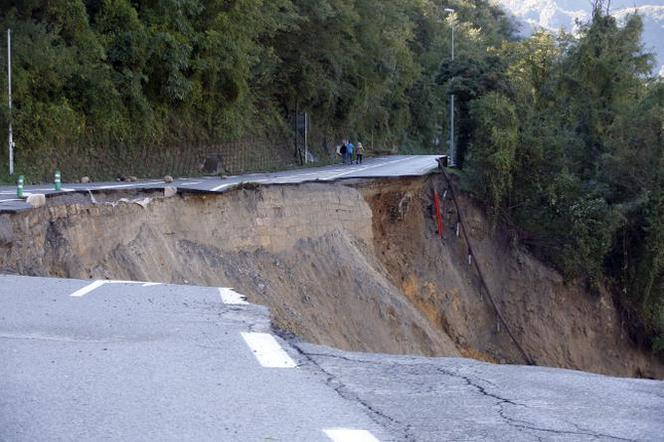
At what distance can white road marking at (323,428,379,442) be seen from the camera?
502 cm

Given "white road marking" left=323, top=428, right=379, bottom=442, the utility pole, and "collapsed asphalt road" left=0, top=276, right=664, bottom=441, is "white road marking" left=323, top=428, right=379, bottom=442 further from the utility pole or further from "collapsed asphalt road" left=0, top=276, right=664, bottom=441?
the utility pole

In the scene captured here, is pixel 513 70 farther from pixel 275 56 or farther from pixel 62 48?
pixel 62 48

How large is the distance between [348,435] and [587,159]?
29166mm

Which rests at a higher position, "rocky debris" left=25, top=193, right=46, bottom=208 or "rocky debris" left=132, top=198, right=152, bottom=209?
"rocky debris" left=25, top=193, right=46, bottom=208

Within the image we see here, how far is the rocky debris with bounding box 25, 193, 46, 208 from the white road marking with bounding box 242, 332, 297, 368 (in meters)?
9.44

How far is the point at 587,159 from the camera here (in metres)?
32.3

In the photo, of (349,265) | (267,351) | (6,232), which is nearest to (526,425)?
(267,351)

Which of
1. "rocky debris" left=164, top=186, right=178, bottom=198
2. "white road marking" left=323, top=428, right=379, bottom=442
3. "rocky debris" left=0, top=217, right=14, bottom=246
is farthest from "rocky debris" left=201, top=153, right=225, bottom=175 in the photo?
"white road marking" left=323, top=428, right=379, bottom=442

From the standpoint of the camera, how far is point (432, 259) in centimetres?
3091

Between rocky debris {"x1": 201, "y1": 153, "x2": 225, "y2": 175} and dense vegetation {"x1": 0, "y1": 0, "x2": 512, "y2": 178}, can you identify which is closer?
dense vegetation {"x1": 0, "y1": 0, "x2": 512, "y2": 178}

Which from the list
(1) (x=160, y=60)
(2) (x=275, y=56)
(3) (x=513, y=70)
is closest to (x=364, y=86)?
(2) (x=275, y=56)

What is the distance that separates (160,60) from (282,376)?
89.7ft

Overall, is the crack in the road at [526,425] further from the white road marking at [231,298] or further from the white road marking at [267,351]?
the white road marking at [231,298]

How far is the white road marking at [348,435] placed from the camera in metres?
5.02
